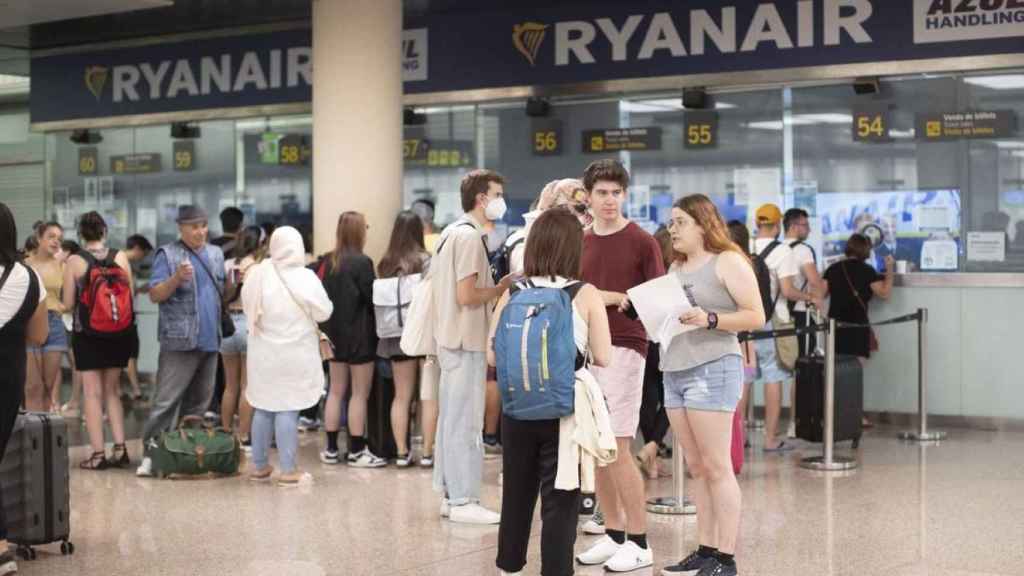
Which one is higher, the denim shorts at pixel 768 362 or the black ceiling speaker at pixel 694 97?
the black ceiling speaker at pixel 694 97

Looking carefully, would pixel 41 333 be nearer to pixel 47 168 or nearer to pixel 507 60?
pixel 507 60

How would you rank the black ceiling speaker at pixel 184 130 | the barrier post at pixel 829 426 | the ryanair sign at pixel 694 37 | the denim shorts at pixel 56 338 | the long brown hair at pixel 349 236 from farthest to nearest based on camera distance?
the black ceiling speaker at pixel 184 130, the denim shorts at pixel 56 338, the ryanair sign at pixel 694 37, the long brown hair at pixel 349 236, the barrier post at pixel 829 426

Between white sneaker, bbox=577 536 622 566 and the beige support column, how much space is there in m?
5.33

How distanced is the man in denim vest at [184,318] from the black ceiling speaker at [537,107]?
4.84 meters

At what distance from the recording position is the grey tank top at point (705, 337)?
6.20 metres

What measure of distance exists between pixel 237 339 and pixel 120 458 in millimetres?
1355

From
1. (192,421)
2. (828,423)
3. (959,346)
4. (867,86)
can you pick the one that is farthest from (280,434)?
(867,86)

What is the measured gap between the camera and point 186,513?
8.47 metres

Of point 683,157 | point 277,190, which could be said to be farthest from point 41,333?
point 277,190

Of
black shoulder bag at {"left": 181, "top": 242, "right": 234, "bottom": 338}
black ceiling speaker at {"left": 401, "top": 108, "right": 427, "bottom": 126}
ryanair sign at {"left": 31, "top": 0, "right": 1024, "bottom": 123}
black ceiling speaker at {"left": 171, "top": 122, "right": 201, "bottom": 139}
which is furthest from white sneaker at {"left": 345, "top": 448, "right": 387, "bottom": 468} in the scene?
black ceiling speaker at {"left": 171, "top": 122, "right": 201, "bottom": 139}

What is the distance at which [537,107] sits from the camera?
46.7ft

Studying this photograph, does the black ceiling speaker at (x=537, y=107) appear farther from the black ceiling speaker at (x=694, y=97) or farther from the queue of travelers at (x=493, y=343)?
the queue of travelers at (x=493, y=343)

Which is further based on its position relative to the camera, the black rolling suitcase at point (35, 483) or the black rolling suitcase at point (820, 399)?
the black rolling suitcase at point (820, 399)

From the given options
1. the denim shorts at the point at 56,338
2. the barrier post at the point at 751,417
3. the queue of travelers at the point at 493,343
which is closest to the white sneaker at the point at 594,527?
the queue of travelers at the point at 493,343
